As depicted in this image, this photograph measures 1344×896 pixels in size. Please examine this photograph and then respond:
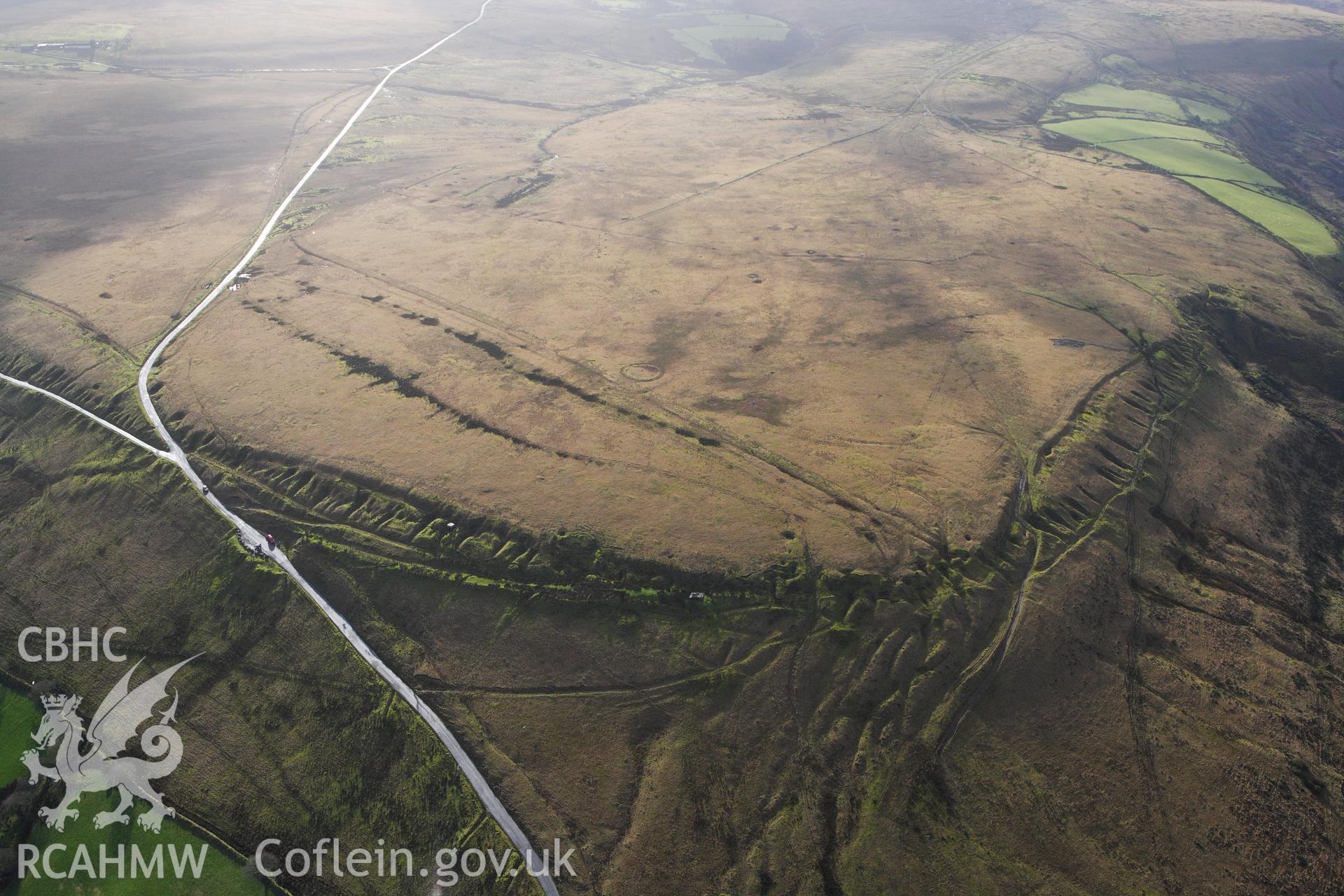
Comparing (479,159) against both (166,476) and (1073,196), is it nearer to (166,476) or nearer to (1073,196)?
(166,476)

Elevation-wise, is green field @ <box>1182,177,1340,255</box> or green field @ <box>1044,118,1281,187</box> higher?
green field @ <box>1044,118,1281,187</box>

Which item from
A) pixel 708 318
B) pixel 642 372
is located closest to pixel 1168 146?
pixel 708 318

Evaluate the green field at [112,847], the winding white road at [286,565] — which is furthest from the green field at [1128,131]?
the green field at [112,847]

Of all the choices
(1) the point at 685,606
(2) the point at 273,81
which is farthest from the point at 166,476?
(2) the point at 273,81

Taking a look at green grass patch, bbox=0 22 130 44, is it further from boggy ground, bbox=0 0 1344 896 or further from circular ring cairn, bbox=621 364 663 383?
circular ring cairn, bbox=621 364 663 383

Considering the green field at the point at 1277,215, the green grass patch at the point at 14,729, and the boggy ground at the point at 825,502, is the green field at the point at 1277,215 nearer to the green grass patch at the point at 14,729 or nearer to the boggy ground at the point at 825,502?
the boggy ground at the point at 825,502

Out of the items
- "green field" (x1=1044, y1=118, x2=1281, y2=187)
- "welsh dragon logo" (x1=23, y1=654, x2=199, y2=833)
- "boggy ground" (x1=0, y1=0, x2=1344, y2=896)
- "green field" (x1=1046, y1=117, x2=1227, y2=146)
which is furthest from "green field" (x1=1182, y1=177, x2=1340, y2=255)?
"welsh dragon logo" (x1=23, y1=654, x2=199, y2=833)
